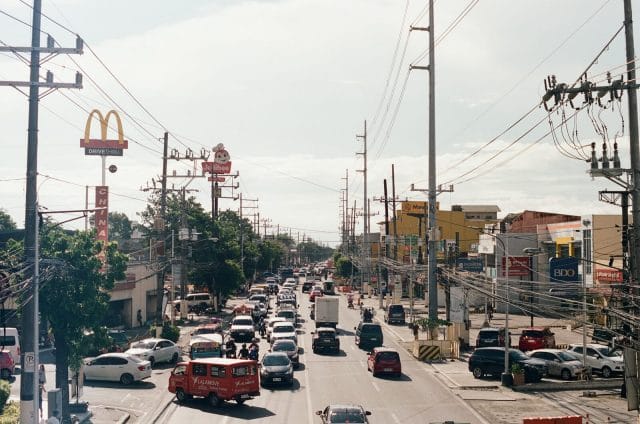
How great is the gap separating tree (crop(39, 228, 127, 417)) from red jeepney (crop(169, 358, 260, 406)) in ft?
Answer: 16.7

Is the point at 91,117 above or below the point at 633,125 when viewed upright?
above

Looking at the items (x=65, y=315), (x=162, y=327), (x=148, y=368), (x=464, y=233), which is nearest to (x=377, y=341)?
(x=162, y=327)

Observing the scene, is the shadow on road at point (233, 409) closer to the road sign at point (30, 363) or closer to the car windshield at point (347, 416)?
the car windshield at point (347, 416)

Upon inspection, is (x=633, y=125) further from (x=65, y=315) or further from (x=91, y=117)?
(x=91, y=117)

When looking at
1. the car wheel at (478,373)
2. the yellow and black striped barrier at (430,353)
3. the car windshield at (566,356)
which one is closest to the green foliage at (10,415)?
the car wheel at (478,373)

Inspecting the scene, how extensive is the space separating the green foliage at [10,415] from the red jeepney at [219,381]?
23.0 ft

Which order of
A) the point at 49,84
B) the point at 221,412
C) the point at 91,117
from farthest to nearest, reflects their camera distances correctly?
the point at 91,117 < the point at 221,412 < the point at 49,84

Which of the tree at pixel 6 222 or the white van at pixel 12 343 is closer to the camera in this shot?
the white van at pixel 12 343

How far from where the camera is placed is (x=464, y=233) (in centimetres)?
12606

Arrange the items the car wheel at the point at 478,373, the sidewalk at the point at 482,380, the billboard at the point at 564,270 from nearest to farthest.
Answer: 1. the sidewalk at the point at 482,380
2. the car wheel at the point at 478,373
3. the billboard at the point at 564,270

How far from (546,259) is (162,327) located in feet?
128

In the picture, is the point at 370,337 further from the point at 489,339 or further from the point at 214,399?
the point at 214,399

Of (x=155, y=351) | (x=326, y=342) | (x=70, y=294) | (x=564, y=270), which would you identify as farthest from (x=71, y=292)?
(x=564, y=270)

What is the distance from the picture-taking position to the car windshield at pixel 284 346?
3964 cm
